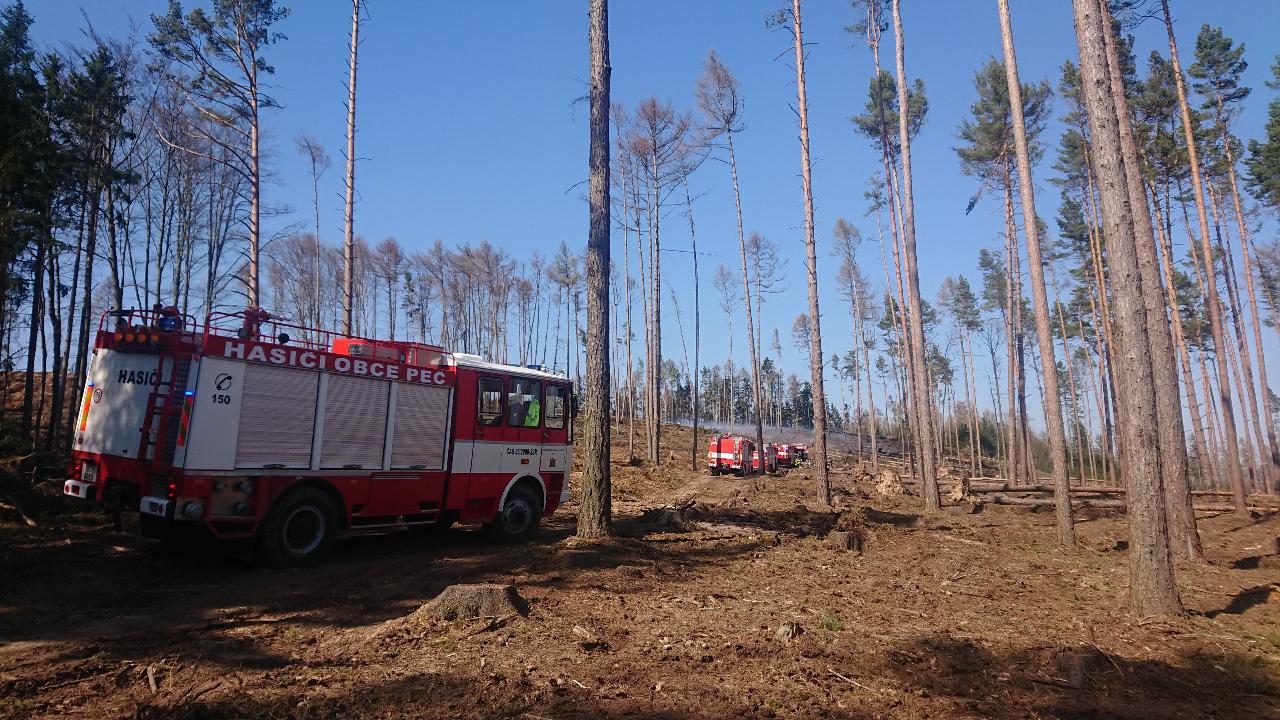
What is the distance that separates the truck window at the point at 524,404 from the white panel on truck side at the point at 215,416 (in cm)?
427

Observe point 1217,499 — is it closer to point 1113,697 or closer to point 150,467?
point 1113,697

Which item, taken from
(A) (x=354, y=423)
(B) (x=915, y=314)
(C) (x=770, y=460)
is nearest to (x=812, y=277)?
(B) (x=915, y=314)

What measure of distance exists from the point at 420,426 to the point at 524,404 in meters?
2.04

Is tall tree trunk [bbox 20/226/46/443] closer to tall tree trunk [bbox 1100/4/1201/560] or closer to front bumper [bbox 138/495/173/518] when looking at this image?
front bumper [bbox 138/495/173/518]

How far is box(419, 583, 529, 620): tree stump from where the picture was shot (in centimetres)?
581

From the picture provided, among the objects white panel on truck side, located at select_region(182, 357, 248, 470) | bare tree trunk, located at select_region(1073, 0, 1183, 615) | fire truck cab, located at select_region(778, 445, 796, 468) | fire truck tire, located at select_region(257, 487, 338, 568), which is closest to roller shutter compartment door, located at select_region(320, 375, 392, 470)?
fire truck tire, located at select_region(257, 487, 338, 568)

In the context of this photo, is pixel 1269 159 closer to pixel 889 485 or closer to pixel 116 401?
pixel 889 485

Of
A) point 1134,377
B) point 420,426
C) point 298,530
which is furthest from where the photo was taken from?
point 420,426

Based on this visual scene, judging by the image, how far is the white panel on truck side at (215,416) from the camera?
7.59m

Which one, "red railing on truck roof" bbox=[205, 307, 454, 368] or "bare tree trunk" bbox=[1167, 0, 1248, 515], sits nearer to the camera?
"red railing on truck roof" bbox=[205, 307, 454, 368]

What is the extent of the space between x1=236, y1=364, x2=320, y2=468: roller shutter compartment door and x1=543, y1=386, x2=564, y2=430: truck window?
4192 millimetres

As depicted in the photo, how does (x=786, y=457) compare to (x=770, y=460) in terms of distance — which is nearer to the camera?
(x=770, y=460)

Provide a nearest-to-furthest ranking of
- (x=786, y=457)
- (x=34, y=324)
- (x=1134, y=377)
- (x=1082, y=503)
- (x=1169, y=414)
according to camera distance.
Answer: (x=1134, y=377) < (x=1169, y=414) < (x=34, y=324) < (x=1082, y=503) < (x=786, y=457)

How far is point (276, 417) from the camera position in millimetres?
8383
